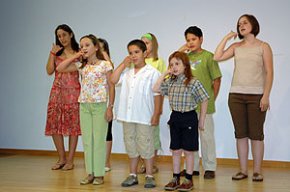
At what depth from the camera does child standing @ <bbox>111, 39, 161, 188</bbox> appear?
3.64 meters

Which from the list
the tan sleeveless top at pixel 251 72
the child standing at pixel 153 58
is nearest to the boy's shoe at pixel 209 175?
the child standing at pixel 153 58

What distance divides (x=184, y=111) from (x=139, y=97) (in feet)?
1.22

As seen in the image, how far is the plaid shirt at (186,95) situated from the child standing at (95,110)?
1.62 ft

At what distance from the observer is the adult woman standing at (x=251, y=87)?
3980 millimetres

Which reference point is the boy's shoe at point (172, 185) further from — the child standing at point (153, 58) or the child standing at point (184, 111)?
the child standing at point (153, 58)

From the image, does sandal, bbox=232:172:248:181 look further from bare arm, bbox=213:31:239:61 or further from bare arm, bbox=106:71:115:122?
bare arm, bbox=106:71:115:122

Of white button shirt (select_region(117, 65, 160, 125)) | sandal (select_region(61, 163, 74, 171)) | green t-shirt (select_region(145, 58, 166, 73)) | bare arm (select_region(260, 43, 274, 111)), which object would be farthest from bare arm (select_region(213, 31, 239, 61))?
sandal (select_region(61, 163, 74, 171))

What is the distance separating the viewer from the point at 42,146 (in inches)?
235

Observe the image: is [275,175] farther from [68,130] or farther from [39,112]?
[39,112]

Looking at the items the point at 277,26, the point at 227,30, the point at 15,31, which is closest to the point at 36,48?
the point at 15,31

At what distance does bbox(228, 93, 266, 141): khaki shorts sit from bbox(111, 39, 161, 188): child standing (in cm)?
75

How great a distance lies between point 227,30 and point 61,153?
213 centimetres

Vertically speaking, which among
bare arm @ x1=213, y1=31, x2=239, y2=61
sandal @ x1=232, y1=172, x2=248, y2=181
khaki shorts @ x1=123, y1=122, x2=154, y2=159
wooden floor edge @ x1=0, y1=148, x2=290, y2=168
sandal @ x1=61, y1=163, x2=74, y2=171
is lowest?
wooden floor edge @ x1=0, y1=148, x2=290, y2=168

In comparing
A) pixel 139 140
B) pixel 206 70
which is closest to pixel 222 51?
pixel 206 70
